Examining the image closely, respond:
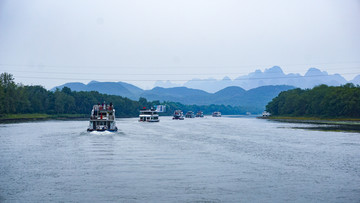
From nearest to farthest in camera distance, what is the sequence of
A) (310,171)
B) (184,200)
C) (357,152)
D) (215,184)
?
(184,200) < (215,184) < (310,171) < (357,152)

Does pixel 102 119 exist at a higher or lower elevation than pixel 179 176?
higher

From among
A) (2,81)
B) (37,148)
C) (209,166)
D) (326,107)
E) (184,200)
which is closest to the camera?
(184,200)

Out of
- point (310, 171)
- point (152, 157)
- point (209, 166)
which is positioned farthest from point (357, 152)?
point (152, 157)

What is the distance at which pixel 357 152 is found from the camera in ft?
171

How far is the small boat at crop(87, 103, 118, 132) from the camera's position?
89688 mm

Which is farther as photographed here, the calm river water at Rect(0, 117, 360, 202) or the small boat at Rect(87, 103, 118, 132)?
the small boat at Rect(87, 103, 118, 132)

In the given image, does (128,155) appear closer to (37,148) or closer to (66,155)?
(66,155)

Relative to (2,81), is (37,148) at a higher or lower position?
lower

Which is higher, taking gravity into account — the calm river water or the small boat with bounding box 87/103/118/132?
the small boat with bounding box 87/103/118/132

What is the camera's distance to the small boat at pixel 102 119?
89.7m

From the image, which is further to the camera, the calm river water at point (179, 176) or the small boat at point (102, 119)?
the small boat at point (102, 119)

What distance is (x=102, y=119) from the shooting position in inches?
3533

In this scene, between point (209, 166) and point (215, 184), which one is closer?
point (215, 184)

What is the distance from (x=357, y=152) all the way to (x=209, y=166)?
2417cm
